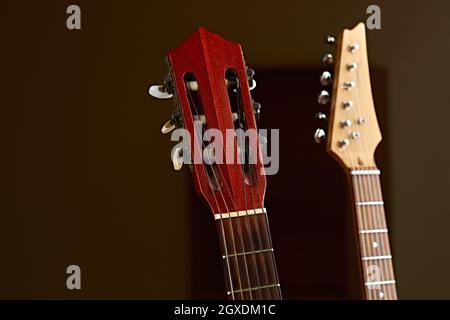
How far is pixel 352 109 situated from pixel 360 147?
6 centimetres

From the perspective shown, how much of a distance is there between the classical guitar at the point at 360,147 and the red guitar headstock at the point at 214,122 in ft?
0.46

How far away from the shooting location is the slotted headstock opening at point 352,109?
1244 millimetres

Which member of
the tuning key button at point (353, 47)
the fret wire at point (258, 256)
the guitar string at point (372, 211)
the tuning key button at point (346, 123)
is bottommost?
the fret wire at point (258, 256)

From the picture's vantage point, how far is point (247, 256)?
1131 millimetres

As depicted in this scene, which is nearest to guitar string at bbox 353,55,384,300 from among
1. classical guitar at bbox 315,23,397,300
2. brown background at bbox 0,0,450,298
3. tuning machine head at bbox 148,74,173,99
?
classical guitar at bbox 315,23,397,300

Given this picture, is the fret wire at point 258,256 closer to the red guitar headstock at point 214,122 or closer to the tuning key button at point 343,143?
the red guitar headstock at point 214,122

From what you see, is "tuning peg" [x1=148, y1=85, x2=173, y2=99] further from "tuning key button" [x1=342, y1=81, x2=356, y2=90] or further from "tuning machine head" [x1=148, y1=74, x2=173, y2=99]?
"tuning key button" [x1=342, y1=81, x2=356, y2=90]

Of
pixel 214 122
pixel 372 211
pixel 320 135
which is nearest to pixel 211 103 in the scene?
pixel 214 122

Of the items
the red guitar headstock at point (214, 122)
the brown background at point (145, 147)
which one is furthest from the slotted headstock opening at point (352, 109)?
the brown background at point (145, 147)

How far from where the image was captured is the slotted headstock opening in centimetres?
124

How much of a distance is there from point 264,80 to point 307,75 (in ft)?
0.33
